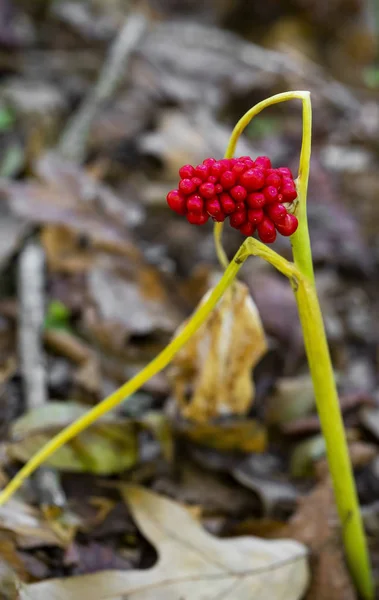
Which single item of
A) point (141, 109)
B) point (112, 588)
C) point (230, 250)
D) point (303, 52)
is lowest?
point (112, 588)

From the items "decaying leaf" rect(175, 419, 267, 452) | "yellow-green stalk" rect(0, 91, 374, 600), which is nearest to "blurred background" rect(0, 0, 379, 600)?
"decaying leaf" rect(175, 419, 267, 452)

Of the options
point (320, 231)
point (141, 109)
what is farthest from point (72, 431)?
point (141, 109)

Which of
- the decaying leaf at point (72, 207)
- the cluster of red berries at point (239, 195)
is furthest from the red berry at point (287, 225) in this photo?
the decaying leaf at point (72, 207)

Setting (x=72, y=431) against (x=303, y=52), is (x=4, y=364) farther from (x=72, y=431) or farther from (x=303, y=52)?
(x=303, y=52)

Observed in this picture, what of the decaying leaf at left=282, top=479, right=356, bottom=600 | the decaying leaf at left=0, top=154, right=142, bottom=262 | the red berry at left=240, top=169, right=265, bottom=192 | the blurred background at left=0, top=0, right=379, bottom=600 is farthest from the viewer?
the decaying leaf at left=0, top=154, right=142, bottom=262

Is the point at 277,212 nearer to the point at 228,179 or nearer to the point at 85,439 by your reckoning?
the point at 228,179

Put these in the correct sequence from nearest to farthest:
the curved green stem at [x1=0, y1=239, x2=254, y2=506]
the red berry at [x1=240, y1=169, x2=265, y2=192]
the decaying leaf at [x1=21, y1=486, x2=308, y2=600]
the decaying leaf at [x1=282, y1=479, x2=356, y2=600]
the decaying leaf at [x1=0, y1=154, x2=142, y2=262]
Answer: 1. the red berry at [x1=240, y1=169, x2=265, y2=192]
2. the curved green stem at [x1=0, y1=239, x2=254, y2=506]
3. the decaying leaf at [x1=21, y1=486, x2=308, y2=600]
4. the decaying leaf at [x1=282, y1=479, x2=356, y2=600]
5. the decaying leaf at [x1=0, y1=154, x2=142, y2=262]

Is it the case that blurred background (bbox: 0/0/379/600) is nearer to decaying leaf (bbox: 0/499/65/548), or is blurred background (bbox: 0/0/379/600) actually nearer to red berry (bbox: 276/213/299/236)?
decaying leaf (bbox: 0/499/65/548)

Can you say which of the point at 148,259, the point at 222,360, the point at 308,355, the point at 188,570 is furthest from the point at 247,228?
the point at 148,259
